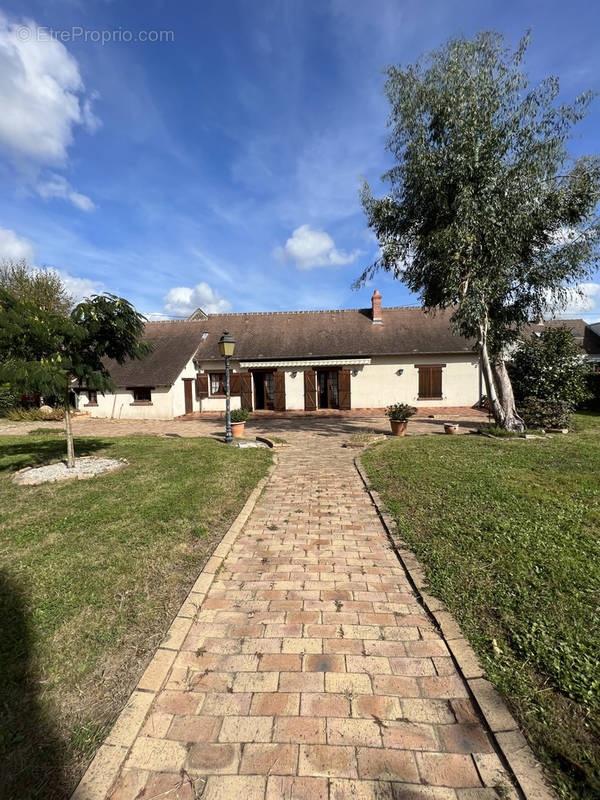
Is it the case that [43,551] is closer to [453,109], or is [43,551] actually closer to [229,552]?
[229,552]

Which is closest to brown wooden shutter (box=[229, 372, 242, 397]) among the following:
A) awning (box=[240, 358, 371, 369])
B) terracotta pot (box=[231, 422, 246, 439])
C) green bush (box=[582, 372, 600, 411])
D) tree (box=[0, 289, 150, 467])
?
awning (box=[240, 358, 371, 369])

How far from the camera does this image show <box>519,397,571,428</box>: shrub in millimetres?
11734

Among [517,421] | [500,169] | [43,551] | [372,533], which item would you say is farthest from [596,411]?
[43,551]

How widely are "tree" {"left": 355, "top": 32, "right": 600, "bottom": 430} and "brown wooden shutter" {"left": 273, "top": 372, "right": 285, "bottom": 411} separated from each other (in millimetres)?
10336

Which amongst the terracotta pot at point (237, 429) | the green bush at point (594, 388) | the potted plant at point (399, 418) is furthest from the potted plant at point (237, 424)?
the green bush at point (594, 388)

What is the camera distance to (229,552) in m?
→ 4.27

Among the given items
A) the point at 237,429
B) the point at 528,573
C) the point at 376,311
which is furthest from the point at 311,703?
the point at 376,311

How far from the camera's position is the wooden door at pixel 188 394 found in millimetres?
19648

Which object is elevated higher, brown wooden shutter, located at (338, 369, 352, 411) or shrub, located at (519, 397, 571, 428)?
brown wooden shutter, located at (338, 369, 352, 411)

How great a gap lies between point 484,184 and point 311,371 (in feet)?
37.8

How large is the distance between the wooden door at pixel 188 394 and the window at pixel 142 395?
186 cm

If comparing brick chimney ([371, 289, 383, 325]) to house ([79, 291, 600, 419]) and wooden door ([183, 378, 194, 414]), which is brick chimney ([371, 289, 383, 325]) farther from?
wooden door ([183, 378, 194, 414])

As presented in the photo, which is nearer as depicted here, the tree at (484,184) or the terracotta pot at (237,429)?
the tree at (484,184)

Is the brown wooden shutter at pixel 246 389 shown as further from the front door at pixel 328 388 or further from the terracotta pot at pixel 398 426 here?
the terracotta pot at pixel 398 426
